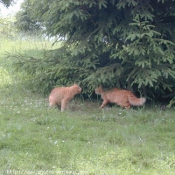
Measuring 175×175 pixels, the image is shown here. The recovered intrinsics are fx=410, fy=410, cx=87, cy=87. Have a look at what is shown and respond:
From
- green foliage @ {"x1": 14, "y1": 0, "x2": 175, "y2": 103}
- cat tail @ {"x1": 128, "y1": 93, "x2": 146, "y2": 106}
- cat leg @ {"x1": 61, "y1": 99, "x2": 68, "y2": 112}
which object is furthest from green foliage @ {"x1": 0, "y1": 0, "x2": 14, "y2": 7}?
cat tail @ {"x1": 128, "y1": 93, "x2": 146, "y2": 106}

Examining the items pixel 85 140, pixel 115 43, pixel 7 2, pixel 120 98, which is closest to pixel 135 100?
pixel 120 98

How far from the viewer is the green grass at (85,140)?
5328 millimetres

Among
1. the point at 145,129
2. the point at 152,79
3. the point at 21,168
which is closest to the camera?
the point at 21,168

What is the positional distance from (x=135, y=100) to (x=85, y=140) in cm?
266

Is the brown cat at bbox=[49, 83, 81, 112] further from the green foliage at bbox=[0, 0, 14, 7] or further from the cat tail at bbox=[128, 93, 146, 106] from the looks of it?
the green foliage at bbox=[0, 0, 14, 7]

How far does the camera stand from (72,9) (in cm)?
900

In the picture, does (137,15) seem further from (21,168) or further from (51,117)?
(21,168)

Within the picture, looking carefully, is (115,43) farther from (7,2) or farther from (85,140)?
(7,2)

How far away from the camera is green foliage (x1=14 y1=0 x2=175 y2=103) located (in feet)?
27.9

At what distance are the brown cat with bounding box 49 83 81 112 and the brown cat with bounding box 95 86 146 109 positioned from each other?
740 mm

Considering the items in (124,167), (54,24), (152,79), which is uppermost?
(54,24)

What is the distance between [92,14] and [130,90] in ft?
6.41

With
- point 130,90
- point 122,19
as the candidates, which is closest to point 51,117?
point 130,90

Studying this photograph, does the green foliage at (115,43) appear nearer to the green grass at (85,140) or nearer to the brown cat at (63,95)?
the brown cat at (63,95)
